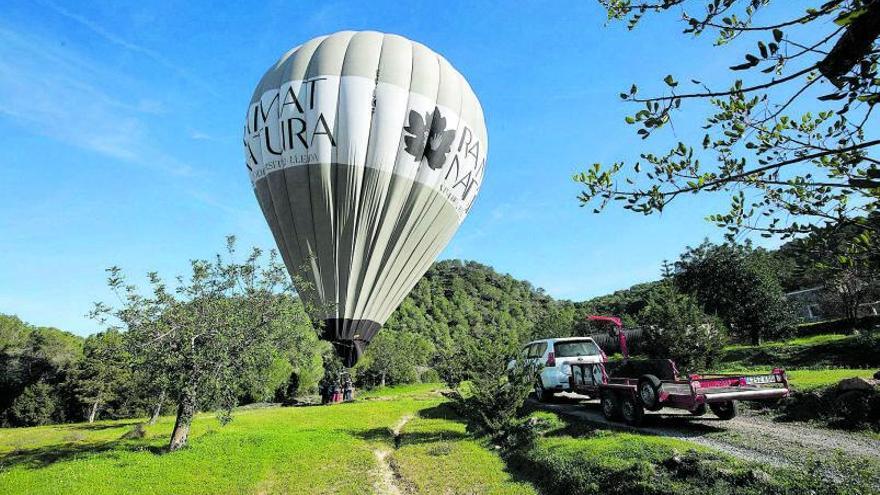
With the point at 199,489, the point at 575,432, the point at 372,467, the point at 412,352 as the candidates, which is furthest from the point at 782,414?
the point at 412,352

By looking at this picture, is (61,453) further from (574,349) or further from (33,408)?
(33,408)

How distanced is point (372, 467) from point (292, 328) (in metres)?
5.93

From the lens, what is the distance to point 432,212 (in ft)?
78.4

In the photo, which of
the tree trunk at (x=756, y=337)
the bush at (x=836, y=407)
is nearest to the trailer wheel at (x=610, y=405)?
the bush at (x=836, y=407)

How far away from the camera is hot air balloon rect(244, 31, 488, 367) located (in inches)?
865

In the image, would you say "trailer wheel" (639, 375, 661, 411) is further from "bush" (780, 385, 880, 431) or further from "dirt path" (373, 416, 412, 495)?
"dirt path" (373, 416, 412, 495)

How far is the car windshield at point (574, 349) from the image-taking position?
15.8 metres

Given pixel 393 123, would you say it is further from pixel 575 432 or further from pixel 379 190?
pixel 575 432

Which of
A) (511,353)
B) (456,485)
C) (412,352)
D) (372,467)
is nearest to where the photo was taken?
(456,485)

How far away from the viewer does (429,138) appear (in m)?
23.2

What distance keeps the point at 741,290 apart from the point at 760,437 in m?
35.0

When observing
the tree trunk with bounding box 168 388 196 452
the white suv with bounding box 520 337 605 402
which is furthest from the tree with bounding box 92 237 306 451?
the white suv with bounding box 520 337 605 402

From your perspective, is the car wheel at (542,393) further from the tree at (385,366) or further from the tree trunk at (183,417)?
the tree at (385,366)

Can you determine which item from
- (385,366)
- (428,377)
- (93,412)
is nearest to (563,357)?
(385,366)
